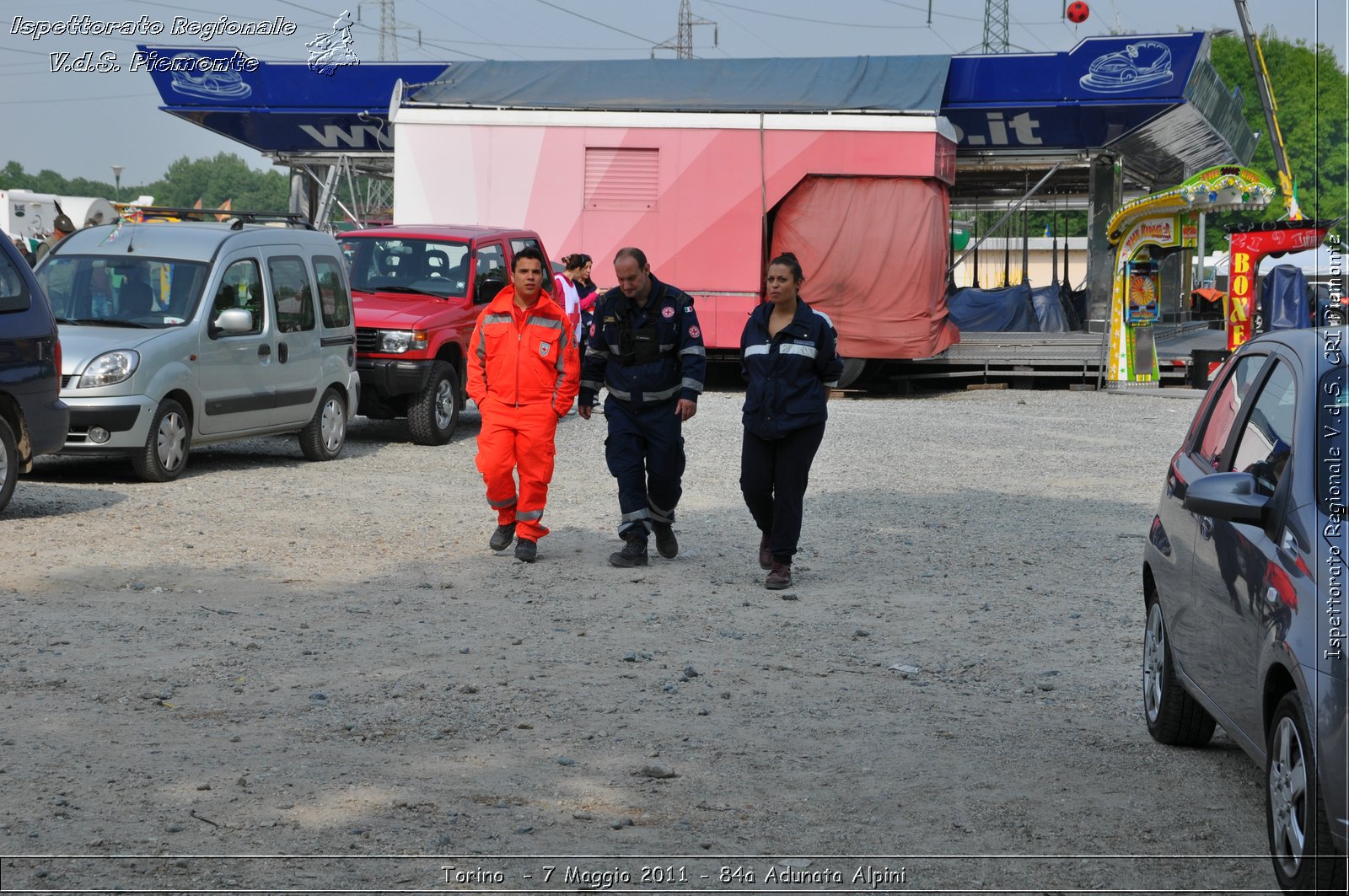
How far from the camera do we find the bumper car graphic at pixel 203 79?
94.4ft

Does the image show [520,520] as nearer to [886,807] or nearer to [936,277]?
[886,807]

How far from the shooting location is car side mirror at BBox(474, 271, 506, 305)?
15219mm

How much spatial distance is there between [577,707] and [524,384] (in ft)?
11.3

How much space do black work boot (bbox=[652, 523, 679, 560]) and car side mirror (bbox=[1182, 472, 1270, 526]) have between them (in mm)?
5059

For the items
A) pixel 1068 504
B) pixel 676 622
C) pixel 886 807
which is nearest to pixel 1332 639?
pixel 886 807

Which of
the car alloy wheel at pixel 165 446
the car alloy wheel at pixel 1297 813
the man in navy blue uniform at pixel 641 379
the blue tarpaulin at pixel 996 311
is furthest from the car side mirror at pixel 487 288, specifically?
the blue tarpaulin at pixel 996 311

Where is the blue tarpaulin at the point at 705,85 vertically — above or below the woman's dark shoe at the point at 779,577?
above

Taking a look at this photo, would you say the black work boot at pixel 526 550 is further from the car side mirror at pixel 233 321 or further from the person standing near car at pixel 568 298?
the person standing near car at pixel 568 298

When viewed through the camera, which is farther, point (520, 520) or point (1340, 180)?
point (520, 520)

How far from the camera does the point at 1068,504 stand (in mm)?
11820

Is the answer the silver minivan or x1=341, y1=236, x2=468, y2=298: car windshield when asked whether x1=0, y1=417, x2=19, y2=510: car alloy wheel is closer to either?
the silver minivan

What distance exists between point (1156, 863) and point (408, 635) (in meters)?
3.76

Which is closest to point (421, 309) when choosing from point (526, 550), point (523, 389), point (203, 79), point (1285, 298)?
point (523, 389)

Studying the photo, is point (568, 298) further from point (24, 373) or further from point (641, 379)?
point (641, 379)
